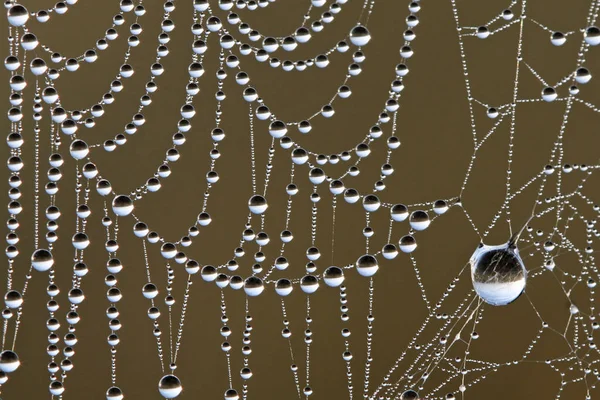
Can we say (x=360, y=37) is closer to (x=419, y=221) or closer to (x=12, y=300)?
(x=419, y=221)

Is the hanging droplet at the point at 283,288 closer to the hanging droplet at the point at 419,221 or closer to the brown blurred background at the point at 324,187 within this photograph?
the hanging droplet at the point at 419,221

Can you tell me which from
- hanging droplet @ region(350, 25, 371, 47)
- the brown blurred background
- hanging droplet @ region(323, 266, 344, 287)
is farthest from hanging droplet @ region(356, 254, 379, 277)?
the brown blurred background

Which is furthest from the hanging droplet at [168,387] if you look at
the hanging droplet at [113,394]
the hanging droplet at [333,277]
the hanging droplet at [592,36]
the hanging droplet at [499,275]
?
the hanging droplet at [592,36]

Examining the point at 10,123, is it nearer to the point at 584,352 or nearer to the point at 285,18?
the point at 285,18

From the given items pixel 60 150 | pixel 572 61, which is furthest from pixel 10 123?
pixel 572 61

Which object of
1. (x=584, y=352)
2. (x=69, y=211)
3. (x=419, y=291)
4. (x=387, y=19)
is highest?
(x=387, y=19)

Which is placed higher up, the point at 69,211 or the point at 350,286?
the point at 69,211

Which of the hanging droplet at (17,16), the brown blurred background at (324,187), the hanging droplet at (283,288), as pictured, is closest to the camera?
the hanging droplet at (17,16)

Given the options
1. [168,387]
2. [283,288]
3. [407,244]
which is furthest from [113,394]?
[407,244]

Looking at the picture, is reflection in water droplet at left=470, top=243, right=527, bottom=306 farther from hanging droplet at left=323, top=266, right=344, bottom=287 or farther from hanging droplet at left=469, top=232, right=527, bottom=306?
hanging droplet at left=323, top=266, right=344, bottom=287
